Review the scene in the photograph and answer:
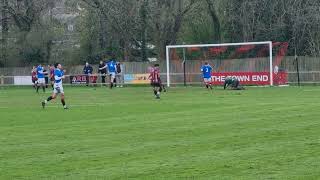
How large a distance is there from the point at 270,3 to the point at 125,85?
43.4ft

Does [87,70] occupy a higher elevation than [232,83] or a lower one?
higher

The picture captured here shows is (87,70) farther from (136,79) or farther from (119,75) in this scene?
(136,79)

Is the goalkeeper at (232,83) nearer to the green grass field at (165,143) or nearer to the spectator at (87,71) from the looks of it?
the spectator at (87,71)

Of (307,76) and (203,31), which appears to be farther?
(203,31)

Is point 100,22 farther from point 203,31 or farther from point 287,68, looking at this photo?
point 287,68

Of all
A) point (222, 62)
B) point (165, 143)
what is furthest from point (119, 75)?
point (165, 143)

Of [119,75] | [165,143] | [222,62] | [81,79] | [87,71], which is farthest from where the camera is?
[81,79]

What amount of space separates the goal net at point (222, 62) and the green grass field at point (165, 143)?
2268 cm

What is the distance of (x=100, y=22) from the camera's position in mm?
64562

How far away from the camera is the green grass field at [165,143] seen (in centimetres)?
1288

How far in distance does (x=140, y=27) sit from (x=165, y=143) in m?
47.1

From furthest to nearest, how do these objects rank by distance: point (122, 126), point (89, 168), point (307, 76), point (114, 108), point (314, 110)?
point (307, 76)
point (114, 108)
point (314, 110)
point (122, 126)
point (89, 168)

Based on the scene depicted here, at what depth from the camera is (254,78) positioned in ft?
166

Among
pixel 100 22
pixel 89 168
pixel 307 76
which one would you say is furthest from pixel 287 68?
pixel 89 168
